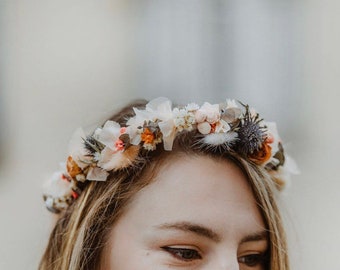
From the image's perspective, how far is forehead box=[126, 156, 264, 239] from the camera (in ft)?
5.09

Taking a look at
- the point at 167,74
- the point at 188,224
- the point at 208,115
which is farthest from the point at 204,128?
the point at 167,74

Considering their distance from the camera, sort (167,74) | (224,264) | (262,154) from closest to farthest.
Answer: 1. (224,264)
2. (262,154)
3. (167,74)

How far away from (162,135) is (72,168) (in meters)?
0.26

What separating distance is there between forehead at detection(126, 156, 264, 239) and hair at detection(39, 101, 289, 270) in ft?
0.08

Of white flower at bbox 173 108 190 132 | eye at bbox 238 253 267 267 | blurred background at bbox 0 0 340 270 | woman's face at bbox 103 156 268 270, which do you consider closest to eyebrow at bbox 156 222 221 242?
woman's face at bbox 103 156 268 270

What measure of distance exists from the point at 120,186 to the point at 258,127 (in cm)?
37

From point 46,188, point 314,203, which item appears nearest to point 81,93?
point 314,203

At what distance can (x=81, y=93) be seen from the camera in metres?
3.52

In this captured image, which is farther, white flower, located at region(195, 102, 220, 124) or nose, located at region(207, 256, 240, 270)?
white flower, located at region(195, 102, 220, 124)

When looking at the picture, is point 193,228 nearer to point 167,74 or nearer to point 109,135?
point 109,135

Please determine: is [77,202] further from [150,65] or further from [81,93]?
[150,65]

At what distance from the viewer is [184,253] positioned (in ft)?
5.10

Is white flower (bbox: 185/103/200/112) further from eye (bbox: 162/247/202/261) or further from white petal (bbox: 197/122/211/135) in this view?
eye (bbox: 162/247/202/261)

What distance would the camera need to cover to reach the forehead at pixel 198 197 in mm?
1551
